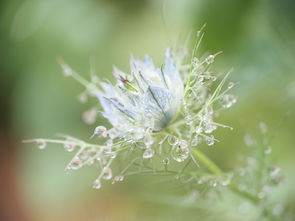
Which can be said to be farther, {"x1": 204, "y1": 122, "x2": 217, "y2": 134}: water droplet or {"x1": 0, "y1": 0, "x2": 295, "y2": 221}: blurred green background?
{"x1": 0, "y1": 0, "x2": 295, "y2": 221}: blurred green background

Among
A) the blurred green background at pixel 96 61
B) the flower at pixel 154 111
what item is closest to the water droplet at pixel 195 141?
the flower at pixel 154 111

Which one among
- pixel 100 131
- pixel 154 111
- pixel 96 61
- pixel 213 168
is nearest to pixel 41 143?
pixel 100 131

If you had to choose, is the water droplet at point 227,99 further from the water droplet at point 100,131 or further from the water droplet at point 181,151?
the water droplet at point 100,131

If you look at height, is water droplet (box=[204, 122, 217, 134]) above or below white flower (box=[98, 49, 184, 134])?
below

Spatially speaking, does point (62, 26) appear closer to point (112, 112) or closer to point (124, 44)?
point (124, 44)

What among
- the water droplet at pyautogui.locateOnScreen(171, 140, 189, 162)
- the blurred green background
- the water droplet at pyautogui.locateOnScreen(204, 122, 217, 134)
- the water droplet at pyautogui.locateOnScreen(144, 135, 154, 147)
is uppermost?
the blurred green background

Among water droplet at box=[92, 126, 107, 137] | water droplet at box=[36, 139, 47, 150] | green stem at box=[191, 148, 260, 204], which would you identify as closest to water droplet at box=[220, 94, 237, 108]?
green stem at box=[191, 148, 260, 204]

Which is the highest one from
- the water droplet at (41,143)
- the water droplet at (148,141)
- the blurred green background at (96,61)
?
the blurred green background at (96,61)

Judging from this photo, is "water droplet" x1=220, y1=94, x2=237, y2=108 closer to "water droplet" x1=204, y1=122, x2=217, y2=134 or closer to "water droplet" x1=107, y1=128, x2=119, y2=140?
"water droplet" x1=204, y1=122, x2=217, y2=134
